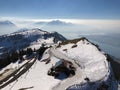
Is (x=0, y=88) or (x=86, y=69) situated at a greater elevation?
(x=86, y=69)

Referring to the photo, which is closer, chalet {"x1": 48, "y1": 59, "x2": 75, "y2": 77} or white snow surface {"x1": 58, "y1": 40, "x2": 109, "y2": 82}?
white snow surface {"x1": 58, "y1": 40, "x2": 109, "y2": 82}

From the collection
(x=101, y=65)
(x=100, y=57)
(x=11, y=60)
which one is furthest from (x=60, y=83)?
(x=11, y=60)

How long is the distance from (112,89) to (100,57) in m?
24.5

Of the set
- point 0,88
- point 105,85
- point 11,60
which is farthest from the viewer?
point 11,60

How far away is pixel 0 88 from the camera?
81875 mm

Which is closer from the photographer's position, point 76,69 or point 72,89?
point 72,89

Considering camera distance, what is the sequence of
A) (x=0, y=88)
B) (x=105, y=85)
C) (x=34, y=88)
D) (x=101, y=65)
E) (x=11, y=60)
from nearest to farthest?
1. (x=105, y=85)
2. (x=34, y=88)
3. (x=101, y=65)
4. (x=0, y=88)
5. (x=11, y=60)

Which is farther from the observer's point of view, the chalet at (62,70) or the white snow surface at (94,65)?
the chalet at (62,70)

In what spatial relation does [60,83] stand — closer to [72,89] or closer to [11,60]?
[72,89]

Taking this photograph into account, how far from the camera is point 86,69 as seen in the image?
239ft

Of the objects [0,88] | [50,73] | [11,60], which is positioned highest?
[50,73]

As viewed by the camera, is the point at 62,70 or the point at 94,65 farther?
the point at 94,65

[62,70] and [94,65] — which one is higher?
[94,65]

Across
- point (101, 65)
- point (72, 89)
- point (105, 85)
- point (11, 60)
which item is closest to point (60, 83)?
point (72, 89)
